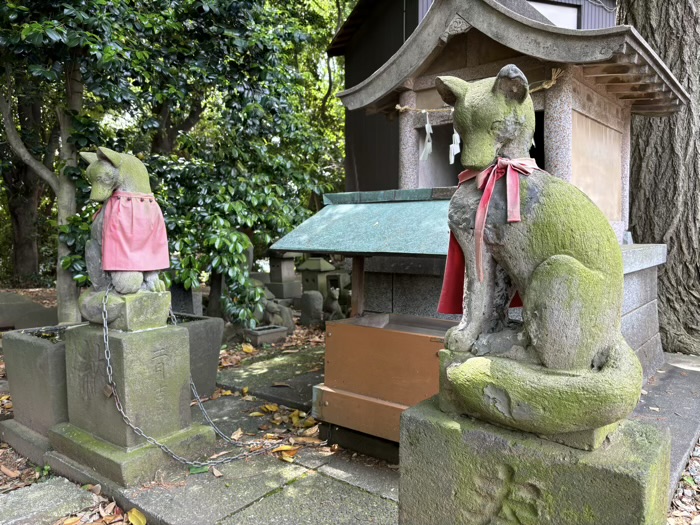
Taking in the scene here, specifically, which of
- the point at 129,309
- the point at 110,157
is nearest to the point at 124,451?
the point at 129,309

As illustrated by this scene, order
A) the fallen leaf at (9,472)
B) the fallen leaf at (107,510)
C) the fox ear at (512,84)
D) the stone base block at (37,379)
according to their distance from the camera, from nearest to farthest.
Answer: the fox ear at (512,84) → the fallen leaf at (107,510) → the fallen leaf at (9,472) → the stone base block at (37,379)

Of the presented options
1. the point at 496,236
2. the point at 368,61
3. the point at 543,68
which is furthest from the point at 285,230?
the point at 368,61

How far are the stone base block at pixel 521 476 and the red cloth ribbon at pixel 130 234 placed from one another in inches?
110

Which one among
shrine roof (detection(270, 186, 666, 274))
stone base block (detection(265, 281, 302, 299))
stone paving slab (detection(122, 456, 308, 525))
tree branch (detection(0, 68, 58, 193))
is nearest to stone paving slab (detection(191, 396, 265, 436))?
stone paving slab (detection(122, 456, 308, 525))

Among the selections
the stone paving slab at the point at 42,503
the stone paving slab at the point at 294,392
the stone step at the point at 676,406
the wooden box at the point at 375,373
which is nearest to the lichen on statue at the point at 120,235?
the stone paving slab at the point at 42,503

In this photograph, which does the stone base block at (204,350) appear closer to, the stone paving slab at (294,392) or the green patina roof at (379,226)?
the stone paving slab at (294,392)

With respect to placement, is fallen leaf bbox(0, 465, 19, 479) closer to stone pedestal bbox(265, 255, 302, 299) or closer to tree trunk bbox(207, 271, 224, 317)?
tree trunk bbox(207, 271, 224, 317)

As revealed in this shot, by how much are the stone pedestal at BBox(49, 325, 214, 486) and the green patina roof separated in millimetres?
1370

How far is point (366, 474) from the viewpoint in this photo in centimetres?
393

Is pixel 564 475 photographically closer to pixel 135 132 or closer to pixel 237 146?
pixel 237 146

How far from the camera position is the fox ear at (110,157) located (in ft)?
12.9

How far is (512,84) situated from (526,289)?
0.86m

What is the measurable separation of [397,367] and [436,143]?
2940mm

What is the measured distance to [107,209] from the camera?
13.0 ft
